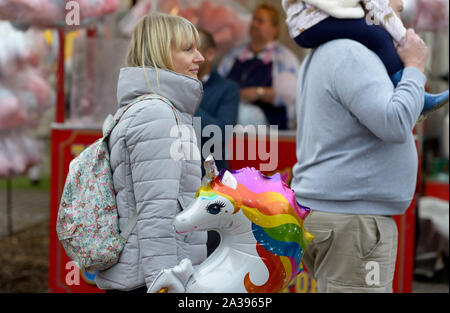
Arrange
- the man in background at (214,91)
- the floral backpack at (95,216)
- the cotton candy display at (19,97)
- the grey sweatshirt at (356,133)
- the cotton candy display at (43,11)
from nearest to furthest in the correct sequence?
the floral backpack at (95,216), the grey sweatshirt at (356,133), the man in background at (214,91), the cotton candy display at (43,11), the cotton candy display at (19,97)

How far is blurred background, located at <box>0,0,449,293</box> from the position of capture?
376 cm

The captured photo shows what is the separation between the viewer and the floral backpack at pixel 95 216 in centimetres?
179

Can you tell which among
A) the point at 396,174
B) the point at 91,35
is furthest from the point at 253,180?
the point at 91,35

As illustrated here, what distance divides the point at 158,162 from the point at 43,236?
5220mm

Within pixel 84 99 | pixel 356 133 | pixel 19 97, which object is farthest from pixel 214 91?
pixel 19 97

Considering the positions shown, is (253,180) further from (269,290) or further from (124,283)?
(124,283)

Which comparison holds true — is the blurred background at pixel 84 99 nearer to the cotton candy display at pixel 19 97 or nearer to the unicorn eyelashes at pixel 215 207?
the cotton candy display at pixel 19 97

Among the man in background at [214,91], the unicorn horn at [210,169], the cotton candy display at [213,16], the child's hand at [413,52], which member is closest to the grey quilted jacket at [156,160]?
the unicorn horn at [210,169]

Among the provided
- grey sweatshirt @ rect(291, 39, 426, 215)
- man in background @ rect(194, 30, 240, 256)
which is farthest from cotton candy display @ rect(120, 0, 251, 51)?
grey sweatshirt @ rect(291, 39, 426, 215)

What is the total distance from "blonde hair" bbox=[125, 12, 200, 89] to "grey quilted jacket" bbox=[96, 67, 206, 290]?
1.2 inches

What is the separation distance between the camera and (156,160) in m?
1.69

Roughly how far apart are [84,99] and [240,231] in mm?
2585

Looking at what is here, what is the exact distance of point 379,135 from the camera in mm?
1957

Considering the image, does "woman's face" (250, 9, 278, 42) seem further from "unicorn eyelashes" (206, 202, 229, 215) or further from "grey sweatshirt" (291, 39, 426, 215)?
"unicorn eyelashes" (206, 202, 229, 215)
